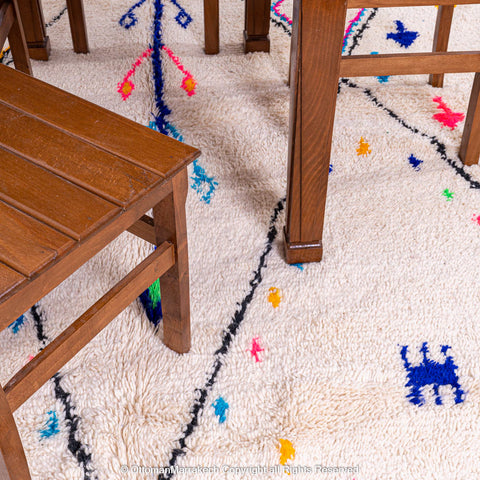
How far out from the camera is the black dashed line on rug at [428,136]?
4.97ft

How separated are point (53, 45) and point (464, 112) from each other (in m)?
1.37

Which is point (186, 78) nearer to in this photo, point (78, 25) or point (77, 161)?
point (78, 25)

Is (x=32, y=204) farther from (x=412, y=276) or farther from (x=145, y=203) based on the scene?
(x=412, y=276)

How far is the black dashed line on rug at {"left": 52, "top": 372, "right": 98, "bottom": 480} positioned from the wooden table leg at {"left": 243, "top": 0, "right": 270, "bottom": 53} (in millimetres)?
1318

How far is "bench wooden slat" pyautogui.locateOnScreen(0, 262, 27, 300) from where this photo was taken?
63cm

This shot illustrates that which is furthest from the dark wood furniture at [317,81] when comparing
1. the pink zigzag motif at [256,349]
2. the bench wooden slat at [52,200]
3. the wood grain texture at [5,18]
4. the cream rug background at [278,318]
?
the wood grain texture at [5,18]

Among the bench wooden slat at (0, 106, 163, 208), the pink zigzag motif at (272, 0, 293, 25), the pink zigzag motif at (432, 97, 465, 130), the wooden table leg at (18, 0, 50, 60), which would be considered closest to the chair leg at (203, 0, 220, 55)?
the pink zigzag motif at (272, 0, 293, 25)

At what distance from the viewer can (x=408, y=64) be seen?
4.00 feet

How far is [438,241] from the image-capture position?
4.41 feet

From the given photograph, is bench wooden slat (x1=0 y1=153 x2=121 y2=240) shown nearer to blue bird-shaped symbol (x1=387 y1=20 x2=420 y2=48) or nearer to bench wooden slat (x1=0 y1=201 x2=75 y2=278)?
bench wooden slat (x1=0 y1=201 x2=75 y2=278)

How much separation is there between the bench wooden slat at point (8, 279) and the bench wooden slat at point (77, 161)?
0.15 meters

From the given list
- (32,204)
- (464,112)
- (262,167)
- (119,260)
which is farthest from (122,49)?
(32,204)

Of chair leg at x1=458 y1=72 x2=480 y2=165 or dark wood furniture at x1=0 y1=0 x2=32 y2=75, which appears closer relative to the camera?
dark wood furniture at x1=0 y1=0 x2=32 y2=75

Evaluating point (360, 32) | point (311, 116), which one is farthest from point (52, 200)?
point (360, 32)
